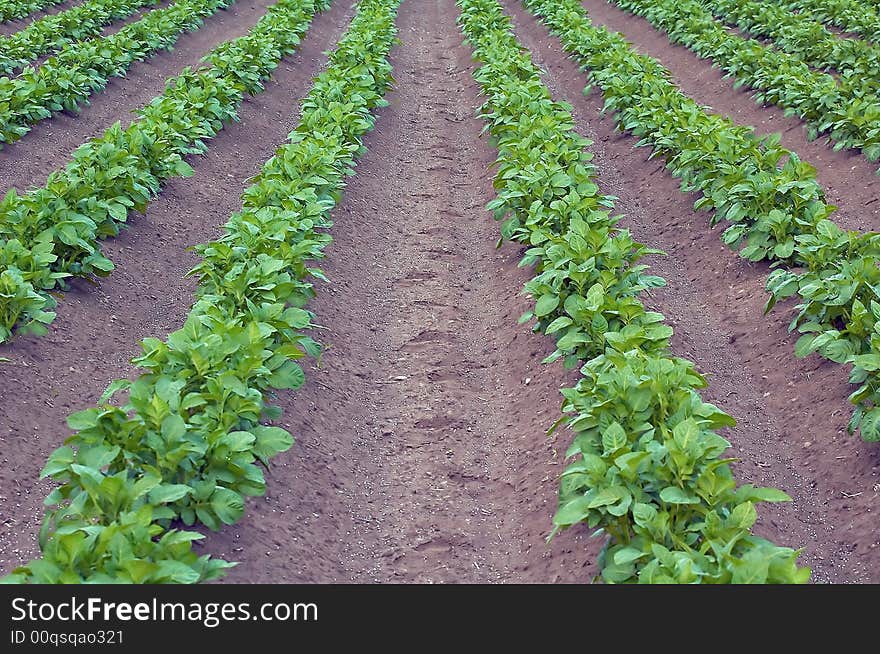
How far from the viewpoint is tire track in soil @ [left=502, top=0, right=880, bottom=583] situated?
17.9 feet

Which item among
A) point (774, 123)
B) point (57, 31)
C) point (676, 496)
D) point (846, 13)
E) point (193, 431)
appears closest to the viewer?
point (676, 496)

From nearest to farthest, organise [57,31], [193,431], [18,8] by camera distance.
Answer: [193,431] → [57,31] → [18,8]

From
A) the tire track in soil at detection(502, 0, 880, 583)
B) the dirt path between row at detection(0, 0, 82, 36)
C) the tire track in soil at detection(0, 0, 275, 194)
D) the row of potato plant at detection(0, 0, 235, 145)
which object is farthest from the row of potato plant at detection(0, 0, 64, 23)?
the tire track in soil at detection(502, 0, 880, 583)

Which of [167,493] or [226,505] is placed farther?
[226,505]

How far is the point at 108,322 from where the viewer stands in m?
7.66

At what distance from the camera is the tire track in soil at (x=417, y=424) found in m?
5.25

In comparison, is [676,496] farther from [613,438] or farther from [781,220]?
[781,220]

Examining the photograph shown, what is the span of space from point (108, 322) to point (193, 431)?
3.06 metres

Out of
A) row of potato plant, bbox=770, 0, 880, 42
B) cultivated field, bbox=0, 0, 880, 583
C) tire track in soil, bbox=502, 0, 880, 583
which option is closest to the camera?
cultivated field, bbox=0, 0, 880, 583

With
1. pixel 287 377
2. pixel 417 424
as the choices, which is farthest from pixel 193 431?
pixel 417 424

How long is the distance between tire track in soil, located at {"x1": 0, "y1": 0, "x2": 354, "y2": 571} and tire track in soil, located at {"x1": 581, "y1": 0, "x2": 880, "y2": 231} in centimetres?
640

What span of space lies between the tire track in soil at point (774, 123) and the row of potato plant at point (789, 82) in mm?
136

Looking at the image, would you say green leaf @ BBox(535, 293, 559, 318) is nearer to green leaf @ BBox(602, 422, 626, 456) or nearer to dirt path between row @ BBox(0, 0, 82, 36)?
green leaf @ BBox(602, 422, 626, 456)

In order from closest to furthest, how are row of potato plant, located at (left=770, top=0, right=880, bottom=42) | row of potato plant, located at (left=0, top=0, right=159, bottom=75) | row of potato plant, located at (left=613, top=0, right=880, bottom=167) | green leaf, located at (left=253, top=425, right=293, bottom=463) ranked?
green leaf, located at (left=253, top=425, right=293, bottom=463) → row of potato plant, located at (left=613, top=0, right=880, bottom=167) → row of potato plant, located at (left=0, top=0, right=159, bottom=75) → row of potato plant, located at (left=770, top=0, right=880, bottom=42)
